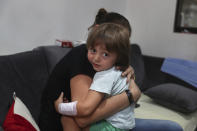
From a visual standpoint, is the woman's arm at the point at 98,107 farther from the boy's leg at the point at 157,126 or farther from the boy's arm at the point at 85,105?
the boy's leg at the point at 157,126

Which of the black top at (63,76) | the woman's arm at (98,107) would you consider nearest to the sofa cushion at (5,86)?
the black top at (63,76)

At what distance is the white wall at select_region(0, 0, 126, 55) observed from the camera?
1.96 m

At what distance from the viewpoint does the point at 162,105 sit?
Answer: 2479mm

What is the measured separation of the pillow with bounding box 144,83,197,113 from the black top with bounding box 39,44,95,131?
4.43 feet

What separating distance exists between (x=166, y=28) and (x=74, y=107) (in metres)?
2.35

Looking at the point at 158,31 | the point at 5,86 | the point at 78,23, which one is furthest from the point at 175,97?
the point at 5,86

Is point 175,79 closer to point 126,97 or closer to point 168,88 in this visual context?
point 168,88

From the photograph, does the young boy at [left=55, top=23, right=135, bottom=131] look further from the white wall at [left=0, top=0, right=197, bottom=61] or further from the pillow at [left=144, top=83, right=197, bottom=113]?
the pillow at [left=144, top=83, right=197, bottom=113]

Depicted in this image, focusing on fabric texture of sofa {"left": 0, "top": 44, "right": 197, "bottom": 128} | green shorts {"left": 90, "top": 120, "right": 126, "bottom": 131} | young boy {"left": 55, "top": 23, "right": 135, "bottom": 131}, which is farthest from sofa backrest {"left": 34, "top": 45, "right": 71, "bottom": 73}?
green shorts {"left": 90, "top": 120, "right": 126, "bottom": 131}

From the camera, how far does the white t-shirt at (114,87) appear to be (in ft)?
3.69

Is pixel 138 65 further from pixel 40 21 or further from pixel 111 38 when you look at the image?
pixel 111 38

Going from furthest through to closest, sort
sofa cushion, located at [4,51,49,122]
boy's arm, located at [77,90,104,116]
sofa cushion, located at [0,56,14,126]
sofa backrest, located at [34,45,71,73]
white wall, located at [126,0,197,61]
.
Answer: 1. white wall, located at [126,0,197,61]
2. sofa backrest, located at [34,45,71,73]
3. sofa cushion, located at [4,51,49,122]
4. sofa cushion, located at [0,56,14,126]
5. boy's arm, located at [77,90,104,116]

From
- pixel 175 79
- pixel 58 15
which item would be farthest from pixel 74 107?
pixel 175 79

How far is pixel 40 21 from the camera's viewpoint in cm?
221
